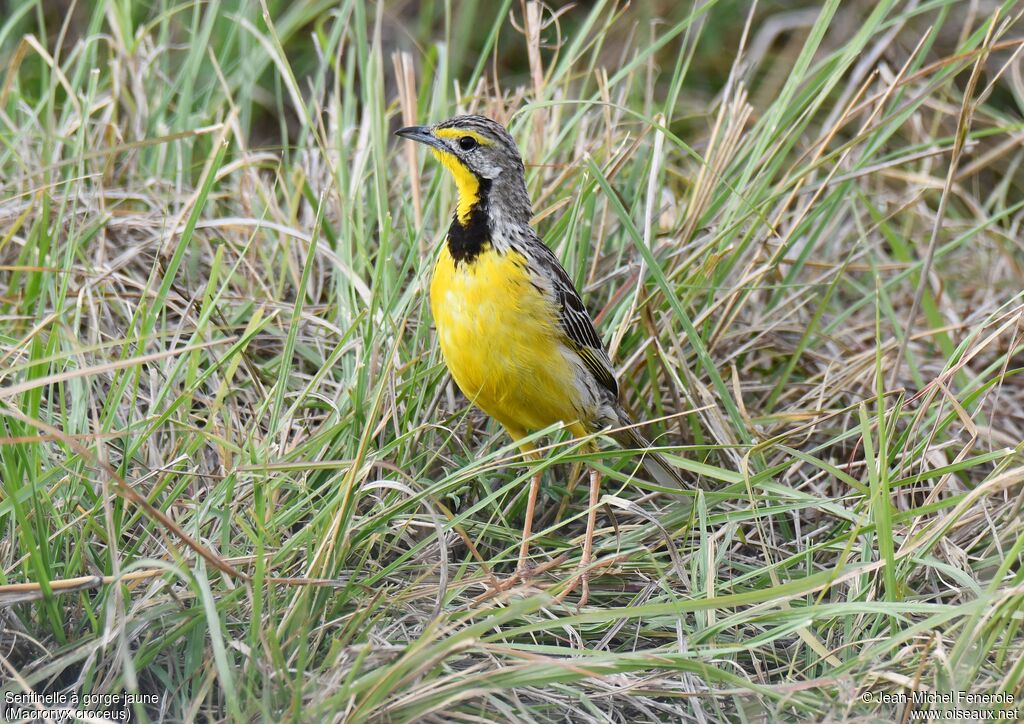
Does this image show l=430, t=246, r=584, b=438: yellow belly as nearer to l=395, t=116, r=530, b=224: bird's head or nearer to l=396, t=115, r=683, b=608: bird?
l=396, t=115, r=683, b=608: bird

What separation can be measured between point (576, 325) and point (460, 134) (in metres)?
0.80

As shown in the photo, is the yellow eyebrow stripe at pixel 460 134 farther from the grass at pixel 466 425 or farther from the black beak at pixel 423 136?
the grass at pixel 466 425

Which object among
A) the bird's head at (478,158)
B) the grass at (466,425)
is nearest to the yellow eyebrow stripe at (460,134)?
the bird's head at (478,158)

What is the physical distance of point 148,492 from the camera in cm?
357

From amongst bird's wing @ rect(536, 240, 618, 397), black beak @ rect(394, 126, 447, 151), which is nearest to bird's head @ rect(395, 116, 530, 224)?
black beak @ rect(394, 126, 447, 151)

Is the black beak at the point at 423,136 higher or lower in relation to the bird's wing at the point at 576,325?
higher

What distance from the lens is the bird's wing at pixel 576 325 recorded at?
4156 mm

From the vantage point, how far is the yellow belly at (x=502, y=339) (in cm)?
389

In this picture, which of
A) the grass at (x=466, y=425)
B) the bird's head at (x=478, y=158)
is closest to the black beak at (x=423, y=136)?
the bird's head at (x=478, y=158)

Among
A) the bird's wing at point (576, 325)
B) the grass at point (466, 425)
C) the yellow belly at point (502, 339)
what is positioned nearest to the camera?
the grass at point (466, 425)

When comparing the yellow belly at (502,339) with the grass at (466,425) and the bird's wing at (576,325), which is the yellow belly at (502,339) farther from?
the grass at (466,425)

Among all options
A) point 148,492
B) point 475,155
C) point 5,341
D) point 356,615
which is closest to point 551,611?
point 356,615

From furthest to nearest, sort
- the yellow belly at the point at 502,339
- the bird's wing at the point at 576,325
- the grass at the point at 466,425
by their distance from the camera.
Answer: the bird's wing at the point at 576,325
the yellow belly at the point at 502,339
the grass at the point at 466,425

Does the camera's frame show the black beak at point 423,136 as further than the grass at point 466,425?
Yes
